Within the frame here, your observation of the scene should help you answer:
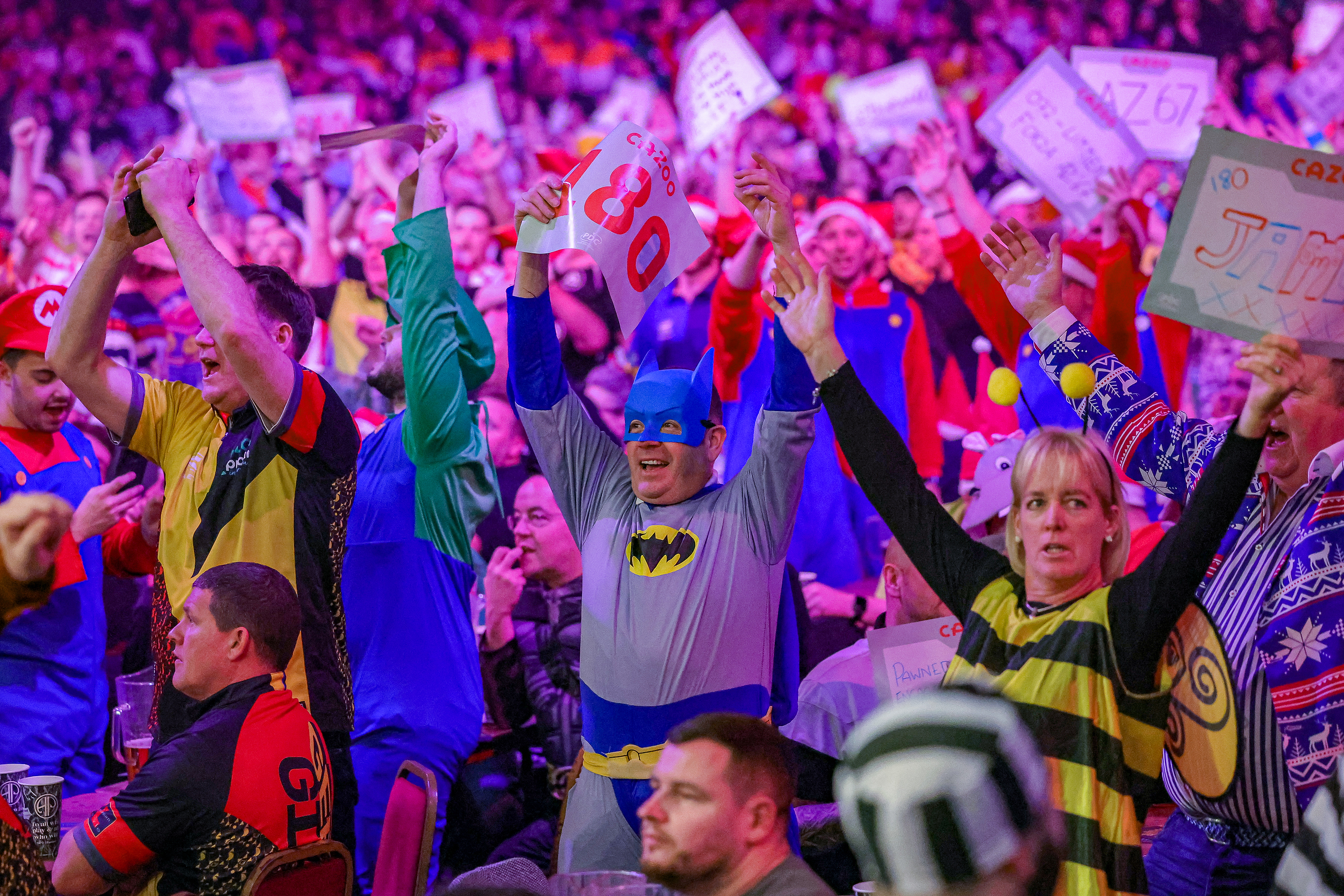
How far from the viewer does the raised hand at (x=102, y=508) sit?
11.6 ft

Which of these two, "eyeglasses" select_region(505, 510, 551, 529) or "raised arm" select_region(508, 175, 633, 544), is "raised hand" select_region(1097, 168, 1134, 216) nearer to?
"eyeglasses" select_region(505, 510, 551, 529)

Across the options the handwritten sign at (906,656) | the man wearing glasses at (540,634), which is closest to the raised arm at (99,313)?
the man wearing glasses at (540,634)

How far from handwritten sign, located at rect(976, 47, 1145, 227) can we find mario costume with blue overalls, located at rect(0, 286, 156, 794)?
3631 mm

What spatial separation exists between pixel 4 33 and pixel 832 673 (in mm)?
9931

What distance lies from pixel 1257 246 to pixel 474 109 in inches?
257

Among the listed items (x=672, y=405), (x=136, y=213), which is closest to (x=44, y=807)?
(x=136, y=213)

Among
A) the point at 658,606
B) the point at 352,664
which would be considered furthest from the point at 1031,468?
the point at 352,664

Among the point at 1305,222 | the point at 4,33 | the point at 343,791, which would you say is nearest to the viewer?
the point at 1305,222

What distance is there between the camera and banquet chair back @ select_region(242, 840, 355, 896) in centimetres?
225

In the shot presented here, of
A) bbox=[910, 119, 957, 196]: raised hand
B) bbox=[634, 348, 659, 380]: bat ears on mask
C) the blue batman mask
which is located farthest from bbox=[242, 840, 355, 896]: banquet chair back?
bbox=[910, 119, 957, 196]: raised hand

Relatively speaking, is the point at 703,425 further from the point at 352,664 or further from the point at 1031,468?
the point at 352,664

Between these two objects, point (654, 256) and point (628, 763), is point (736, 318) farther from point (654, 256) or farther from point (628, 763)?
point (628, 763)

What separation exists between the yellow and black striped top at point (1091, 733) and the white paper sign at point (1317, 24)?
8.85 meters

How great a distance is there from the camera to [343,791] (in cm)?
281
